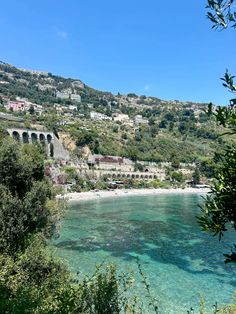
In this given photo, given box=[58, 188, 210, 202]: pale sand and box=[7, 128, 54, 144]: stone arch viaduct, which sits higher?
box=[7, 128, 54, 144]: stone arch viaduct

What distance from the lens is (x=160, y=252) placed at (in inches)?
1666

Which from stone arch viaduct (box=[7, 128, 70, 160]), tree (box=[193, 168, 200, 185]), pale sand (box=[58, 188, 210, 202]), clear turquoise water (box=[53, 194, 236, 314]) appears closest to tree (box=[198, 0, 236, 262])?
clear turquoise water (box=[53, 194, 236, 314])

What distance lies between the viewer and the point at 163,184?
496ft

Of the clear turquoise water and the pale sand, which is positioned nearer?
the clear turquoise water

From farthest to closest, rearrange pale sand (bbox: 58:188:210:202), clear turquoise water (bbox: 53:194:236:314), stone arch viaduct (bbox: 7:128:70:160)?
stone arch viaduct (bbox: 7:128:70:160) → pale sand (bbox: 58:188:210:202) → clear turquoise water (bbox: 53:194:236:314)

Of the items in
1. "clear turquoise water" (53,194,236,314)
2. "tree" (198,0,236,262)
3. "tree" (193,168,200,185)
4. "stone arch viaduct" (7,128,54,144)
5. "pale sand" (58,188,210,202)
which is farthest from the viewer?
"tree" (193,168,200,185)

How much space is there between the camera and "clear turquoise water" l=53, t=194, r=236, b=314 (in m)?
29.0

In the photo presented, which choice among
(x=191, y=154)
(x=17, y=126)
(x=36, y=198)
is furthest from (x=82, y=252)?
(x=191, y=154)

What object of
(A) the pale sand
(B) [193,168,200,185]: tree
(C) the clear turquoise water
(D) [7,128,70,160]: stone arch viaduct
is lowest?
(A) the pale sand

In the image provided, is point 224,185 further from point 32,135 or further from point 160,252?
point 32,135

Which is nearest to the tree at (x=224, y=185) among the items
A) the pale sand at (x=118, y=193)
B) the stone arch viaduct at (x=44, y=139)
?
the pale sand at (x=118, y=193)

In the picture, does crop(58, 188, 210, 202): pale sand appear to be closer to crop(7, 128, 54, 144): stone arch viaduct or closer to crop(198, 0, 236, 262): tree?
crop(7, 128, 54, 144): stone arch viaduct

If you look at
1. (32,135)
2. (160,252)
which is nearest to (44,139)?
(32,135)

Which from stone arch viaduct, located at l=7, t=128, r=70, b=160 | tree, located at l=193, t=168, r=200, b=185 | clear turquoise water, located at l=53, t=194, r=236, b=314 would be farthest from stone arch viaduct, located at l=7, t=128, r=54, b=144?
clear turquoise water, located at l=53, t=194, r=236, b=314
